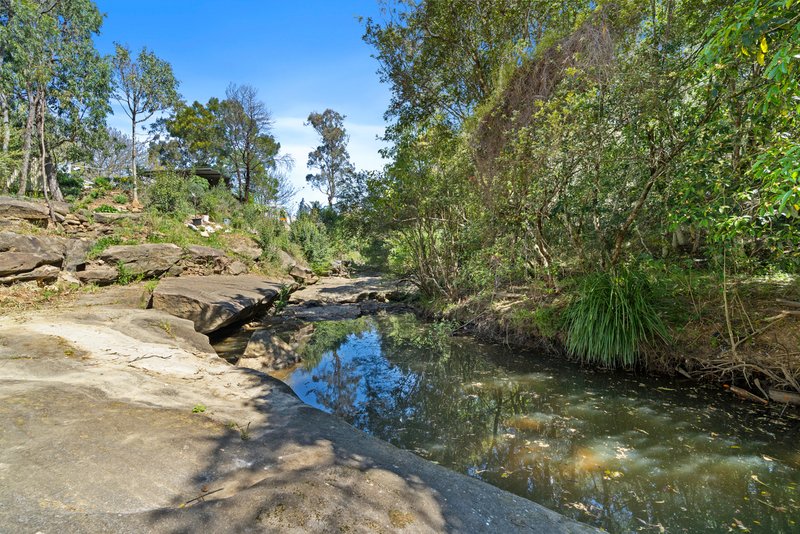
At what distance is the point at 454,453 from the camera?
3.85m

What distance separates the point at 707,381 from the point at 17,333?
9439 mm

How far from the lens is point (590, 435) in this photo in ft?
13.3

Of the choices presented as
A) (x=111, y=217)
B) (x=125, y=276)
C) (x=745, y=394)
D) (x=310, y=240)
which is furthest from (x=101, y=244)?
(x=745, y=394)

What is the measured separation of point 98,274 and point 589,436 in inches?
397

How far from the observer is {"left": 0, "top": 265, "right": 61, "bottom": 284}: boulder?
21.5 ft

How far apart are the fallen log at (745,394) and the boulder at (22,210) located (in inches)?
557

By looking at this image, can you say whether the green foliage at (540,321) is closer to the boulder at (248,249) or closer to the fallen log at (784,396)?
the fallen log at (784,396)

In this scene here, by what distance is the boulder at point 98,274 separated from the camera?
800 cm

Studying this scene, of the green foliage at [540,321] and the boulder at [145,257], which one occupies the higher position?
the boulder at [145,257]

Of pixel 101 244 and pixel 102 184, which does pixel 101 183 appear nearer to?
pixel 102 184

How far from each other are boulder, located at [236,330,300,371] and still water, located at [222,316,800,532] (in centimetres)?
47

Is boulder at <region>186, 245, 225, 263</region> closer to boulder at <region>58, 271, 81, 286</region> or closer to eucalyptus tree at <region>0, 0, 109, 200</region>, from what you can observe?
boulder at <region>58, 271, 81, 286</region>

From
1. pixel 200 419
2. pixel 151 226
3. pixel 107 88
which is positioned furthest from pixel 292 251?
pixel 200 419

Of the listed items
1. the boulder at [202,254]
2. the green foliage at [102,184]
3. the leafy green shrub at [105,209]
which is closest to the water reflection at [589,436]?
the boulder at [202,254]
